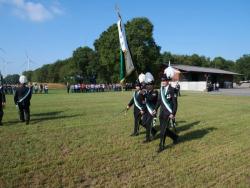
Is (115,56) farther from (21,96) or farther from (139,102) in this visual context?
(139,102)

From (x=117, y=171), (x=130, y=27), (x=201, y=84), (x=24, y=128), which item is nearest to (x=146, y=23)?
(x=130, y=27)

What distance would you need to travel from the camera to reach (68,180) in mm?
6492

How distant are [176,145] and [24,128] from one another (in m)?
6.08

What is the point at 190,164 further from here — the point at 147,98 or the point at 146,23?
the point at 146,23

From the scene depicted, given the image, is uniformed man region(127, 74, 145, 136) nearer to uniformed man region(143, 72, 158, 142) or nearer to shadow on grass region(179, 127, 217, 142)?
uniformed man region(143, 72, 158, 142)

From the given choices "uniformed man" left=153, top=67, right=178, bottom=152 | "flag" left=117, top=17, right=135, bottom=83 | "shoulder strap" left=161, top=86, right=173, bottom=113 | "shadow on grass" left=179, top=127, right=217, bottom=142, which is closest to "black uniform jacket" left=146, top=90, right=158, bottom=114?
"uniformed man" left=153, top=67, right=178, bottom=152

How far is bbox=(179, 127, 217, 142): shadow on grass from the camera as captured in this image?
10781 mm

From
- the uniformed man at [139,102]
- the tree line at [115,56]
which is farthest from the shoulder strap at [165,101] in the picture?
the tree line at [115,56]

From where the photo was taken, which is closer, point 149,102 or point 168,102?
point 168,102

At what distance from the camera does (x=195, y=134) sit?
11453 mm

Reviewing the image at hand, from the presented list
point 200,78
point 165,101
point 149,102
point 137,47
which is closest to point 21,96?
point 149,102

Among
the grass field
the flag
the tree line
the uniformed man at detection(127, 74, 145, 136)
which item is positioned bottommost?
the grass field

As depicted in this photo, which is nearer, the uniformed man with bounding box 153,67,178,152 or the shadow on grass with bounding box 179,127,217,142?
the uniformed man with bounding box 153,67,178,152

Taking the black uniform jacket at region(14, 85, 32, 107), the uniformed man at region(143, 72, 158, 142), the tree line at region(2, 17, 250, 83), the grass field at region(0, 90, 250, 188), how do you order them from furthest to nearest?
the tree line at region(2, 17, 250, 83), the black uniform jacket at region(14, 85, 32, 107), the uniformed man at region(143, 72, 158, 142), the grass field at region(0, 90, 250, 188)
